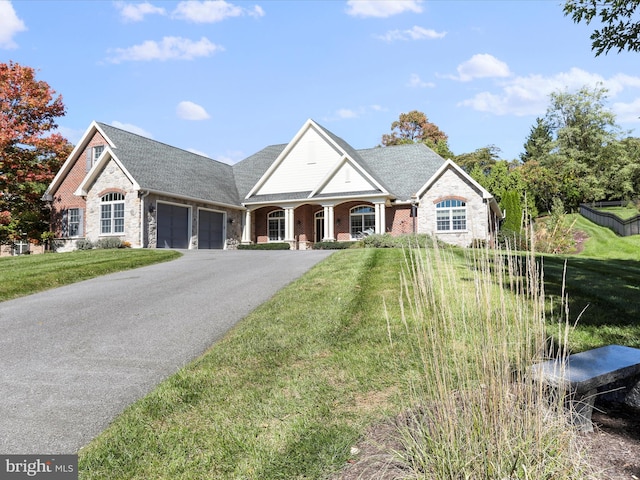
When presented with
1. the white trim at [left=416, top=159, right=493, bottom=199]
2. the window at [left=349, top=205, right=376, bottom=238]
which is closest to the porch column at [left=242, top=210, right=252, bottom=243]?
the window at [left=349, top=205, right=376, bottom=238]

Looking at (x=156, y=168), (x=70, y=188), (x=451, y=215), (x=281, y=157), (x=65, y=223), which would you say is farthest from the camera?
(x=281, y=157)

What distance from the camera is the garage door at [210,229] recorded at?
24.5m

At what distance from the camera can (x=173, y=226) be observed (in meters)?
22.9

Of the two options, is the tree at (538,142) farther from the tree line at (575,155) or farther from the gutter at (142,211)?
the gutter at (142,211)

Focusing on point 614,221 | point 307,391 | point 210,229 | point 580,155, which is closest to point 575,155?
point 580,155

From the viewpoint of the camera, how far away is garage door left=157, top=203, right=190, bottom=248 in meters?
22.2

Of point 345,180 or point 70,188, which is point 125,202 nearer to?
point 70,188

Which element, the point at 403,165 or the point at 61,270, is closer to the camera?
the point at 61,270

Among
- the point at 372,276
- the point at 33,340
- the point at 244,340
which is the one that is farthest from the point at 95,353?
the point at 372,276

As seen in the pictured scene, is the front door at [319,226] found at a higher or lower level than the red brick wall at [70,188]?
lower

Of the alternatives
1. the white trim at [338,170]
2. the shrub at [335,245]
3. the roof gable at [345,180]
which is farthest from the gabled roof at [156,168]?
the shrub at [335,245]

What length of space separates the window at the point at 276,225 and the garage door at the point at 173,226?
19.5 ft

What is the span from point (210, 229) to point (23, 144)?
10495mm

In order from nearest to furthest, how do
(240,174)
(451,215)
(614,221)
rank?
(451,215) < (240,174) < (614,221)
